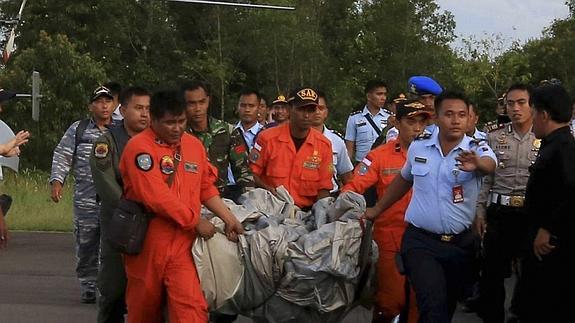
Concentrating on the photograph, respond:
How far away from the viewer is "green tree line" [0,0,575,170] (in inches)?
1927

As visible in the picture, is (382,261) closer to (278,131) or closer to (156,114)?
(278,131)

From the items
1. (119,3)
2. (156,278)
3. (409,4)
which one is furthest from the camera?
(409,4)

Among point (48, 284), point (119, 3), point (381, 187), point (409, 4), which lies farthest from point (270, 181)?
point (409, 4)

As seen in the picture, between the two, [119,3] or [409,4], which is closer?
[119,3]

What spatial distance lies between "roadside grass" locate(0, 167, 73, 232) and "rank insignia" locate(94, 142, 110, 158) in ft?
28.0

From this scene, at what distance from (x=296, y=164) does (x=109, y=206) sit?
1.63 m

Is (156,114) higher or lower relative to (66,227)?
higher

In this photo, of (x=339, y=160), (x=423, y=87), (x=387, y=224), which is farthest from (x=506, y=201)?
(x=339, y=160)

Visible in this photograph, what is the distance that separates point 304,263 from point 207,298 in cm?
64

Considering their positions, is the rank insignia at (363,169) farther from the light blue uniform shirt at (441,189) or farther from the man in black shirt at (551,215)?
the man in black shirt at (551,215)

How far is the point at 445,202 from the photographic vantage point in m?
6.85

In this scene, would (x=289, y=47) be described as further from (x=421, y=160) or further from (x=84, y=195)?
(x=421, y=160)

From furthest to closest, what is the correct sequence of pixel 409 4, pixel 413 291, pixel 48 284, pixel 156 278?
pixel 409 4
pixel 48 284
pixel 413 291
pixel 156 278

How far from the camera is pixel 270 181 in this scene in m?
8.16
